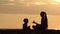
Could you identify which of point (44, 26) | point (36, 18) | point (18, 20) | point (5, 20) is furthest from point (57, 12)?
point (44, 26)

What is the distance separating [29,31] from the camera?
266 cm

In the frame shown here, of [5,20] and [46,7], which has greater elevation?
[46,7]

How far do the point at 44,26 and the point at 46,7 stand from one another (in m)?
2.19

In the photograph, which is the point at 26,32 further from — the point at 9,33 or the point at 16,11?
the point at 16,11

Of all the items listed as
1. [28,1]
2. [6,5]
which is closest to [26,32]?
[28,1]

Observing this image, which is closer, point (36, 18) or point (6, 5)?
point (6, 5)

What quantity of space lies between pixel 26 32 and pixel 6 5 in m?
2.24

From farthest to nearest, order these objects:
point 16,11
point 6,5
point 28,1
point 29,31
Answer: point 16,11
point 6,5
point 28,1
point 29,31

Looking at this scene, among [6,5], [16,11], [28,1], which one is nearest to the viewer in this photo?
[28,1]

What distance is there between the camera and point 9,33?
2689 mm

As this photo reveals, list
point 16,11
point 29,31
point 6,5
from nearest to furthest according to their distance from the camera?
point 29,31 < point 6,5 < point 16,11

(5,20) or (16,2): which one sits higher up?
(16,2)

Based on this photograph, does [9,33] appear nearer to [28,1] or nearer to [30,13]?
[28,1]

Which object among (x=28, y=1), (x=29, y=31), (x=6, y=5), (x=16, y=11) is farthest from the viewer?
(x=16, y=11)
